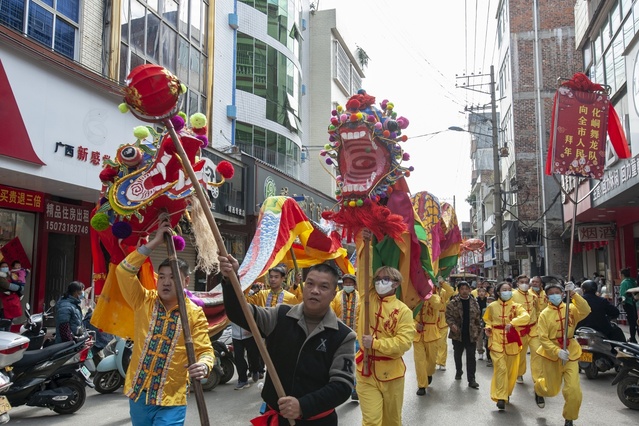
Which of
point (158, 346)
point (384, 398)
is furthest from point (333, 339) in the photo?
point (384, 398)

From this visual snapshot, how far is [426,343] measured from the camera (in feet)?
31.1

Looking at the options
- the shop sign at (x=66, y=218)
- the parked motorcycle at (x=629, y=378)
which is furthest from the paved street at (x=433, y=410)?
the shop sign at (x=66, y=218)

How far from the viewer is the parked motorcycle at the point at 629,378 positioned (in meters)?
7.98

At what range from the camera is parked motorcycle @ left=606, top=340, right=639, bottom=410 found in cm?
798

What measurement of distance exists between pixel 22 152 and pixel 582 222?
1826 cm

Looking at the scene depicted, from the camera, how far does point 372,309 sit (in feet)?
19.4

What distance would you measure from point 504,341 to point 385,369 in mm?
3607

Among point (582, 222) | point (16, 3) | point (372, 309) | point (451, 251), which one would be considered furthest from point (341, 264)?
point (582, 222)

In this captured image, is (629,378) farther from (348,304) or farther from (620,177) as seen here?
(620,177)

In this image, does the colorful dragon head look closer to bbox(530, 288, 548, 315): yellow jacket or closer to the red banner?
bbox(530, 288, 548, 315): yellow jacket

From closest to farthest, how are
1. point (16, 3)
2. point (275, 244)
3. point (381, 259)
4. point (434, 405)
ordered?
point (381, 259) < point (434, 405) < point (275, 244) < point (16, 3)

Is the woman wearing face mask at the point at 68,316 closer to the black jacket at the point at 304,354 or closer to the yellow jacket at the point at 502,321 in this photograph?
the yellow jacket at the point at 502,321

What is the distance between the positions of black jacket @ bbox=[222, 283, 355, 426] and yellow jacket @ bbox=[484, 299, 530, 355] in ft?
18.3

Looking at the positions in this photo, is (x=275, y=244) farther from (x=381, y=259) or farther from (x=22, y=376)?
(x=22, y=376)
